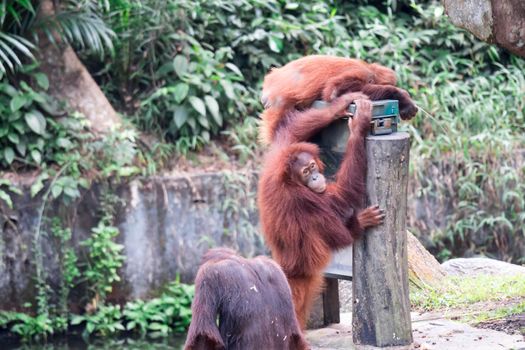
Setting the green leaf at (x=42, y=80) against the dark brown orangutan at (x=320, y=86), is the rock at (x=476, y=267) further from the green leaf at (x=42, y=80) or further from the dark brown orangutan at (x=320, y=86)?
the green leaf at (x=42, y=80)

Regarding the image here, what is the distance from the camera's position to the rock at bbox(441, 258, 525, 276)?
604 cm

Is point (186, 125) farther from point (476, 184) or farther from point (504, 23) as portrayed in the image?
point (504, 23)

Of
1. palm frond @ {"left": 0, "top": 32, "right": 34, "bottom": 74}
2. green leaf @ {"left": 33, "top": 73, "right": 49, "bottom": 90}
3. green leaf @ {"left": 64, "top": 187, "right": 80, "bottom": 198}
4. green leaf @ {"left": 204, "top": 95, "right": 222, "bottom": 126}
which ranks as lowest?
green leaf @ {"left": 64, "top": 187, "right": 80, "bottom": 198}

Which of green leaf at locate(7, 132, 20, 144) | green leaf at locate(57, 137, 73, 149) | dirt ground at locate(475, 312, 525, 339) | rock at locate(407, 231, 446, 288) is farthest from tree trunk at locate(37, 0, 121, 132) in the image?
dirt ground at locate(475, 312, 525, 339)

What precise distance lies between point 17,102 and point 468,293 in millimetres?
4002

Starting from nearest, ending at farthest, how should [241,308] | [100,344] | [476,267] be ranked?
[241,308] → [476,267] → [100,344]

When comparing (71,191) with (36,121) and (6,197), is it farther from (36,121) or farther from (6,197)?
(36,121)

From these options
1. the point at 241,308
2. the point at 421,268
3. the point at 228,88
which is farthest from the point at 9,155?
the point at 241,308

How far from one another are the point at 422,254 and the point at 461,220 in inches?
87.5

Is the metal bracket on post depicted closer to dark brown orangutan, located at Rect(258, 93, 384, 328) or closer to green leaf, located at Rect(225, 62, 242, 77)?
dark brown orangutan, located at Rect(258, 93, 384, 328)

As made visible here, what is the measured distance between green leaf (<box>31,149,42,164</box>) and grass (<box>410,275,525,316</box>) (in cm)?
338

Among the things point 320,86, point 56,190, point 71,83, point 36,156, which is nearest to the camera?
point 320,86

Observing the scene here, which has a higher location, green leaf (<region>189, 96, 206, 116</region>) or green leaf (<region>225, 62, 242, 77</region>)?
green leaf (<region>225, 62, 242, 77</region>)

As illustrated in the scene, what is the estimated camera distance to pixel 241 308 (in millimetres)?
3564
